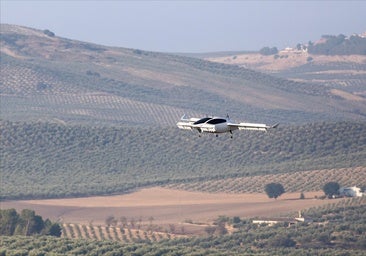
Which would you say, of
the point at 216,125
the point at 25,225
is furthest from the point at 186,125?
the point at 25,225

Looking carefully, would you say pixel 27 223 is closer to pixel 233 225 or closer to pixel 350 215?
pixel 233 225

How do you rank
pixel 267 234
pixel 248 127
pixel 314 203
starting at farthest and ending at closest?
pixel 314 203 < pixel 267 234 < pixel 248 127

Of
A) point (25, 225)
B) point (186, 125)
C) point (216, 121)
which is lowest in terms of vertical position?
point (25, 225)

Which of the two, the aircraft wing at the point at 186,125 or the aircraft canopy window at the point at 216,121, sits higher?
the aircraft canopy window at the point at 216,121

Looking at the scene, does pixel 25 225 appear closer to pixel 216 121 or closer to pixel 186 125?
pixel 186 125

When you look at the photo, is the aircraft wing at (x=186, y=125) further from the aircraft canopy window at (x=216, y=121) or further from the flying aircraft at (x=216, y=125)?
the aircraft canopy window at (x=216, y=121)

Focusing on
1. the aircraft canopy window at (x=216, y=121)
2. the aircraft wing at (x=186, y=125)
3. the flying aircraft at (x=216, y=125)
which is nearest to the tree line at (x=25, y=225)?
the aircraft wing at (x=186, y=125)

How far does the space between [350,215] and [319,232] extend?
2447 cm

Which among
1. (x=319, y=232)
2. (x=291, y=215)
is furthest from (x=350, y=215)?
(x=319, y=232)

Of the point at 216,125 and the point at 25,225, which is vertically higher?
the point at 216,125

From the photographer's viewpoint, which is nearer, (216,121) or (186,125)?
(216,121)

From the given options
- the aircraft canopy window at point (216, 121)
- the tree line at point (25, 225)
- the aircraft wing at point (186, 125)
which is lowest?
the tree line at point (25, 225)

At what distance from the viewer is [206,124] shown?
5497 cm

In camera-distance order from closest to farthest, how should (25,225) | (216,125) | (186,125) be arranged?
1. (216,125)
2. (186,125)
3. (25,225)
